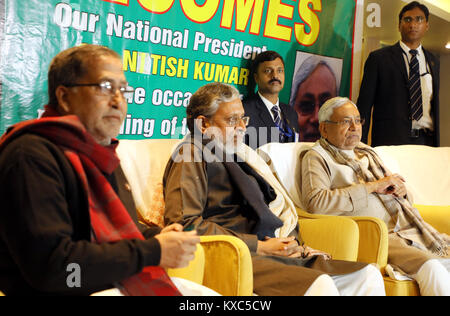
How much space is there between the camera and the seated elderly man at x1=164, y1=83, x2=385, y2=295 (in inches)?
76.0

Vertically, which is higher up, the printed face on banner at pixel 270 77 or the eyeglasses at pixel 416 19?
the eyeglasses at pixel 416 19

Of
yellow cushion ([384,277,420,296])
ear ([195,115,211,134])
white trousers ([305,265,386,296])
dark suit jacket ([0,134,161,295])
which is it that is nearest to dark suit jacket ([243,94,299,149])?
ear ([195,115,211,134])

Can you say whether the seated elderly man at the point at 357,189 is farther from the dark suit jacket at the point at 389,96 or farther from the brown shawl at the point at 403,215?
the dark suit jacket at the point at 389,96

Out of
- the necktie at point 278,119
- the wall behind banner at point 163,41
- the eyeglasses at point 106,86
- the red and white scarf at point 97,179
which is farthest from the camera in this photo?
the necktie at point 278,119

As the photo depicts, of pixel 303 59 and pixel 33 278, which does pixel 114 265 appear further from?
pixel 303 59

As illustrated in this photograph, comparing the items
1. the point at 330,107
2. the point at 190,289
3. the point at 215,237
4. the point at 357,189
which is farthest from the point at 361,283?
the point at 330,107

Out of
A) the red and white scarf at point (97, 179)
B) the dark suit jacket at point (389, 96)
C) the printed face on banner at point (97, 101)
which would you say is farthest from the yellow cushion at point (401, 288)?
the dark suit jacket at point (389, 96)

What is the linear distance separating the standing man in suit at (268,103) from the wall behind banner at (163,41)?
13cm

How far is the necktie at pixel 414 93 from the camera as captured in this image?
443cm

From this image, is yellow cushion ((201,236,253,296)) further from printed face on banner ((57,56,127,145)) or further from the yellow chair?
printed face on banner ((57,56,127,145))

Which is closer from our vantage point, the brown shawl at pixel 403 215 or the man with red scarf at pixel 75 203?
the man with red scarf at pixel 75 203

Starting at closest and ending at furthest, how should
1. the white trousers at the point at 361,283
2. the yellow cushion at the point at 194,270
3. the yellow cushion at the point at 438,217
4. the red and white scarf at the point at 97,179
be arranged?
the red and white scarf at the point at 97,179
the yellow cushion at the point at 194,270
the white trousers at the point at 361,283
the yellow cushion at the point at 438,217

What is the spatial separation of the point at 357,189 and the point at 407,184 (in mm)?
840

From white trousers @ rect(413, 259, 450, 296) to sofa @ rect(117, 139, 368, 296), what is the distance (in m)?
0.30
